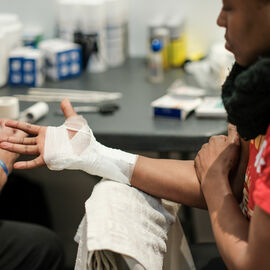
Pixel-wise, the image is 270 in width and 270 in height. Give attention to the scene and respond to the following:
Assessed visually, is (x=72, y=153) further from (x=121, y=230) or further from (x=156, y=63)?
(x=156, y=63)

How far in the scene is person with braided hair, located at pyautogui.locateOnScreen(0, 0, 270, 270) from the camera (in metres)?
0.85

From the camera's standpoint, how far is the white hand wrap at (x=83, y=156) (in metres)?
1.08

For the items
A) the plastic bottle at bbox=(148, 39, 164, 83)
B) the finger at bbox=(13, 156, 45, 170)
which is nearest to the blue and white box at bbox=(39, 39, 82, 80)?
the plastic bottle at bbox=(148, 39, 164, 83)

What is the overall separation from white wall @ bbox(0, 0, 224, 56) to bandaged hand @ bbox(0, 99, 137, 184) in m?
1.12

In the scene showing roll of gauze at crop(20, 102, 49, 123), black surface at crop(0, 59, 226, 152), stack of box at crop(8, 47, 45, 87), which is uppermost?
stack of box at crop(8, 47, 45, 87)

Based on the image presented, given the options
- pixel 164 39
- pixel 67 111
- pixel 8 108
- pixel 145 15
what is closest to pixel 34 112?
pixel 8 108

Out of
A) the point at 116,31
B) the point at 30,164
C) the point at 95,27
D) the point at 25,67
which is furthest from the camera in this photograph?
the point at 116,31

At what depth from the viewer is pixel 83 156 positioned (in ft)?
3.60

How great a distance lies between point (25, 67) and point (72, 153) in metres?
0.85

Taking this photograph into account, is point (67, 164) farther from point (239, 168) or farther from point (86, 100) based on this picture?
point (86, 100)

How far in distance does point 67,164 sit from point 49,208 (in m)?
1.31

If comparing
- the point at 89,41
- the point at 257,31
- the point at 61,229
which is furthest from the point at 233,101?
the point at 61,229

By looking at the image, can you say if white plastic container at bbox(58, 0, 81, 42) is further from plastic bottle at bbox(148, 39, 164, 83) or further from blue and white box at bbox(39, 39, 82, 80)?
plastic bottle at bbox(148, 39, 164, 83)

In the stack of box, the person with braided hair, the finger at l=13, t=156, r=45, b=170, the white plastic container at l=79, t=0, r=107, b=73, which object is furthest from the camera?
the white plastic container at l=79, t=0, r=107, b=73
